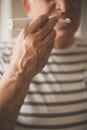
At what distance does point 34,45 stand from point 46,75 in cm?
21

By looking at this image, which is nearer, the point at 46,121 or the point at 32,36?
the point at 32,36

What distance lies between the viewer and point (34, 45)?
2.16 feet

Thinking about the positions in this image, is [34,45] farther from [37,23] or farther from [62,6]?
[62,6]

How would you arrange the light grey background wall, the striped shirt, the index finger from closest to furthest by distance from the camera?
the index finger < the striped shirt < the light grey background wall

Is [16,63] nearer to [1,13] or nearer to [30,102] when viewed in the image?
[30,102]

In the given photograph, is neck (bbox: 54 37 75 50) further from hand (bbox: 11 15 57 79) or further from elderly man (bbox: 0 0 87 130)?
hand (bbox: 11 15 57 79)

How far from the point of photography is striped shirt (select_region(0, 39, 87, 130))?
2.58 ft

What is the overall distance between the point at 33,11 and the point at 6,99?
37 centimetres

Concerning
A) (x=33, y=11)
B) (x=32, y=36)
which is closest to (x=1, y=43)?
(x=33, y=11)

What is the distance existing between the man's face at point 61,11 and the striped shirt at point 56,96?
0.24 ft

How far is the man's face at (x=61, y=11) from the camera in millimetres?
852

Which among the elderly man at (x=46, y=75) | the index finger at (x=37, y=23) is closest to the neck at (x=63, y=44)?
the elderly man at (x=46, y=75)

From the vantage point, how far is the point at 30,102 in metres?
0.79

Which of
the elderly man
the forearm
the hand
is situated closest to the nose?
the elderly man
